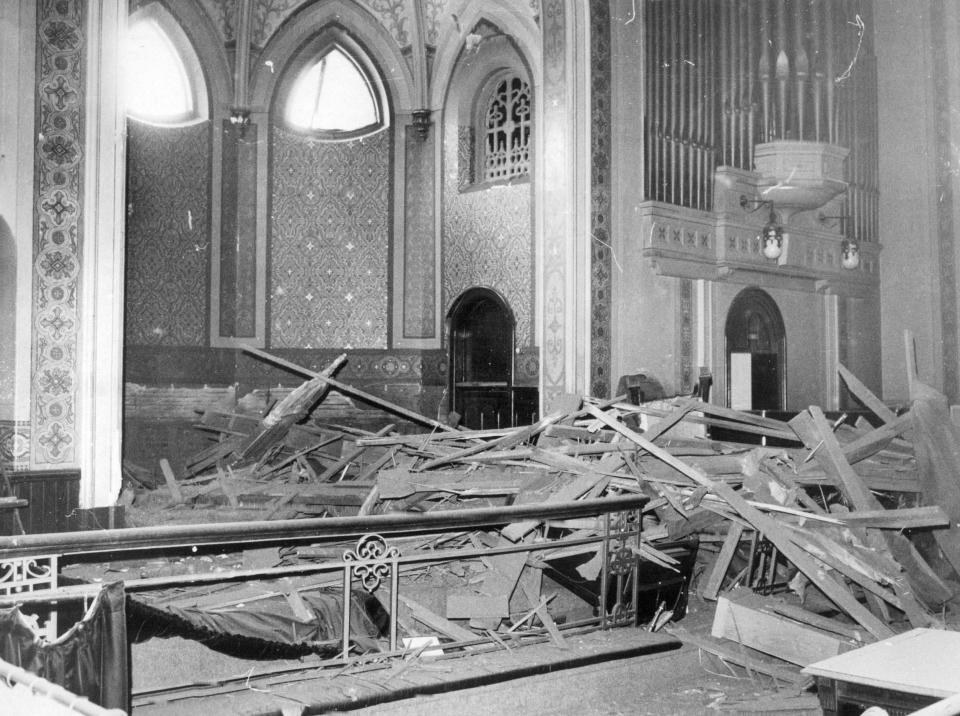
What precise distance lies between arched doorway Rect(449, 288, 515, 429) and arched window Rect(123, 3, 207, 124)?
3.74 m

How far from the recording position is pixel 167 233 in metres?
10.1

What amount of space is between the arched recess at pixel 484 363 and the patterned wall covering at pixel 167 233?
301cm

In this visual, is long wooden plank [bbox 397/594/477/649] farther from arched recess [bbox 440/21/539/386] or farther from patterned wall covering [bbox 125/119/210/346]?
patterned wall covering [bbox 125/119/210/346]

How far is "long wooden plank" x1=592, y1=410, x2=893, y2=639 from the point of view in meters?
4.45

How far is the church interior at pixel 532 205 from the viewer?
30.1ft

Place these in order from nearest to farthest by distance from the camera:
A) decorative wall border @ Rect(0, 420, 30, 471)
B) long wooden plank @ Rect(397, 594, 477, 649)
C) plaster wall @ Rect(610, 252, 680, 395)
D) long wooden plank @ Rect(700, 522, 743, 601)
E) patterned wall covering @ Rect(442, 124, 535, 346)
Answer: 1. long wooden plank @ Rect(397, 594, 477, 649)
2. long wooden plank @ Rect(700, 522, 743, 601)
3. decorative wall border @ Rect(0, 420, 30, 471)
4. plaster wall @ Rect(610, 252, 680, 395)
5. patterned wall covering @ Rect(442, 124, 535, 346)

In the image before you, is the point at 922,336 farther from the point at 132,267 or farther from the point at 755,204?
the point at 132,267

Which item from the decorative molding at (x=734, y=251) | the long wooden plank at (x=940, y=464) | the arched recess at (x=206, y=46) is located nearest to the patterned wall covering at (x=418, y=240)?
the arched recess at (x=206, y=46)

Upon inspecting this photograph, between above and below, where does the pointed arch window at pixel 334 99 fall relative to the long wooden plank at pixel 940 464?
above

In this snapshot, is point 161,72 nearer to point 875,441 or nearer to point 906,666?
point 875,441

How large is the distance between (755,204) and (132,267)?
A: 6.67 meters

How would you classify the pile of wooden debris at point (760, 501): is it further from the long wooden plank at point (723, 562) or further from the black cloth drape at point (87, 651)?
the black cloth drape at point (87, 651)

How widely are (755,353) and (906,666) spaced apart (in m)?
8.33

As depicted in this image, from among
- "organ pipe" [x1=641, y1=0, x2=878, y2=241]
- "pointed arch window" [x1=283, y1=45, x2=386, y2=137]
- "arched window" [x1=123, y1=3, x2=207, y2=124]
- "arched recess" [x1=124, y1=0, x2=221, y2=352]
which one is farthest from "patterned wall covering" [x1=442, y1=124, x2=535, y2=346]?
"arched window" [x1=123, y1=3, x2=207, y2=124]
